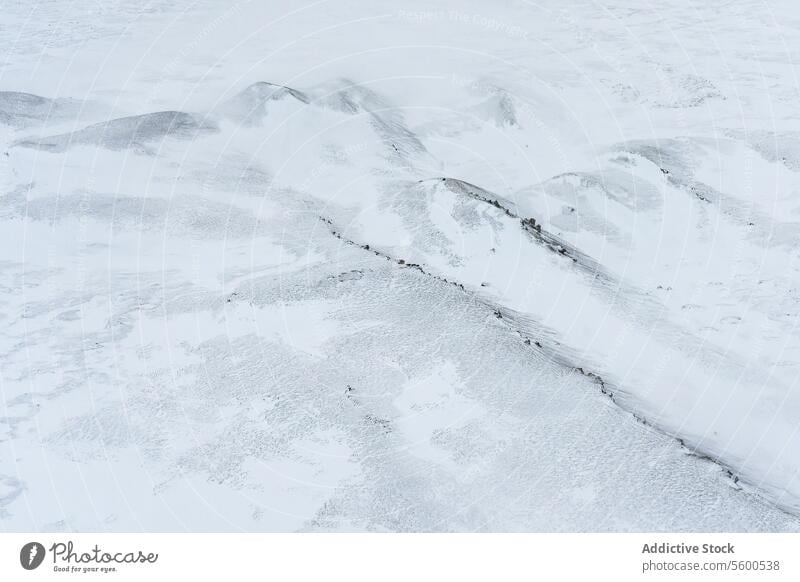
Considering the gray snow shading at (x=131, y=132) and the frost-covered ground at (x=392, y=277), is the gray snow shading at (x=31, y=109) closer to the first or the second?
the frost-covered ground at (x=392, y=277)

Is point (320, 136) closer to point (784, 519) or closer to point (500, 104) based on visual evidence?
point (500, 104)
